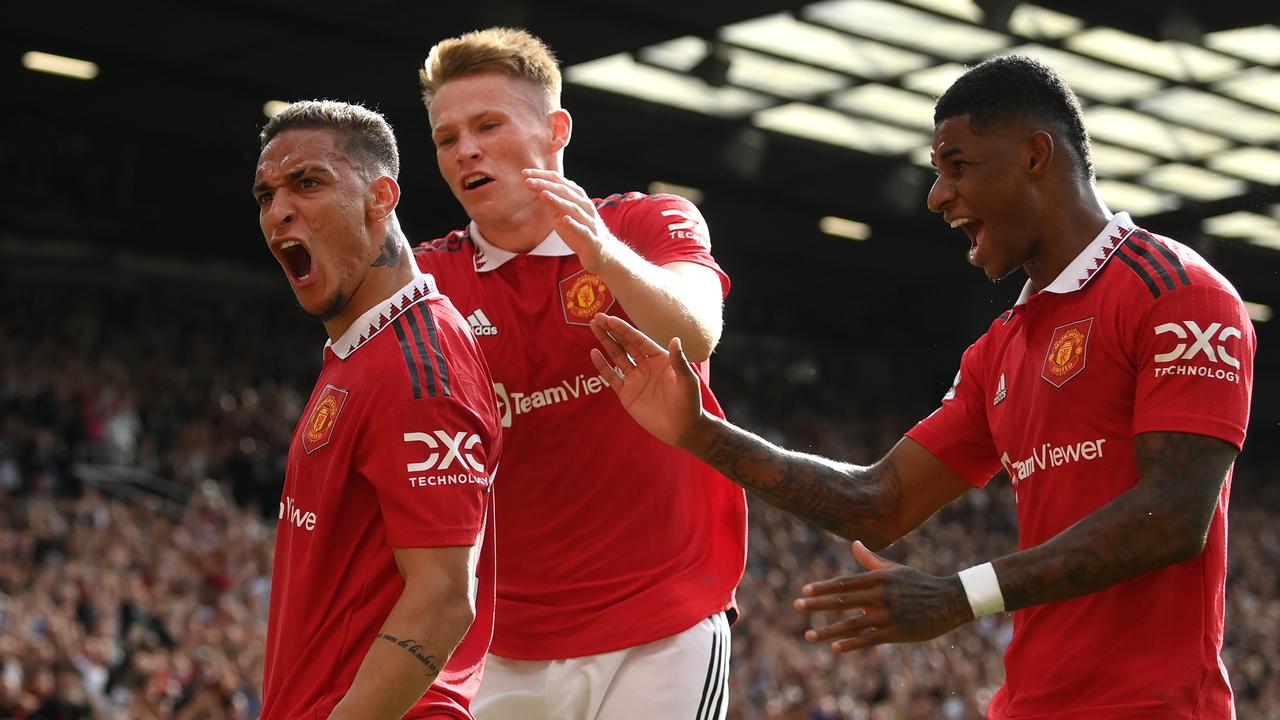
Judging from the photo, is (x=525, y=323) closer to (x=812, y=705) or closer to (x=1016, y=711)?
(x=1016, y=711)

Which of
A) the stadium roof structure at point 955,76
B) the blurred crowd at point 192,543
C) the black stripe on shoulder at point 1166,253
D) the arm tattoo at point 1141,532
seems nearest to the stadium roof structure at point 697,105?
the stadium roof structure at point 955,76

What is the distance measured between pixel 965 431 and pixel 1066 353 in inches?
22.0

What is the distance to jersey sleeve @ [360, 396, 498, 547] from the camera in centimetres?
312

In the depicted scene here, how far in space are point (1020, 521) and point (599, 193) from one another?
1915 cm

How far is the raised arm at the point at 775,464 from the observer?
384 cm

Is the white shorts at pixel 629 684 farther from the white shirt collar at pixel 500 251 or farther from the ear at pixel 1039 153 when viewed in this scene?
the ear at pixel 1039 153

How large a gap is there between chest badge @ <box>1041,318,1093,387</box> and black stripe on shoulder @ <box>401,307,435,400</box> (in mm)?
1396

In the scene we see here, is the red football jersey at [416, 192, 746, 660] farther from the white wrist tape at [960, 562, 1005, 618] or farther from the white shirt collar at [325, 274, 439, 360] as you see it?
the white wrist tape at [960, 562, 1005, 618]

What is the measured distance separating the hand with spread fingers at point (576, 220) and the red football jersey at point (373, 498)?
0.38 metres

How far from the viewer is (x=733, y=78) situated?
58.7 feet

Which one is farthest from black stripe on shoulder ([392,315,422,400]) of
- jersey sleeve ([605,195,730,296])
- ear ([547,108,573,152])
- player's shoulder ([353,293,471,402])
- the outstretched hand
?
ear ([547,108,573,152])

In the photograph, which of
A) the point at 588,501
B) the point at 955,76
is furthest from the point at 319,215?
the point at 955,76

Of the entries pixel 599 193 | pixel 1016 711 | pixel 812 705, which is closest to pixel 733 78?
pixel 599 193

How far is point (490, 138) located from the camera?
167 inches
